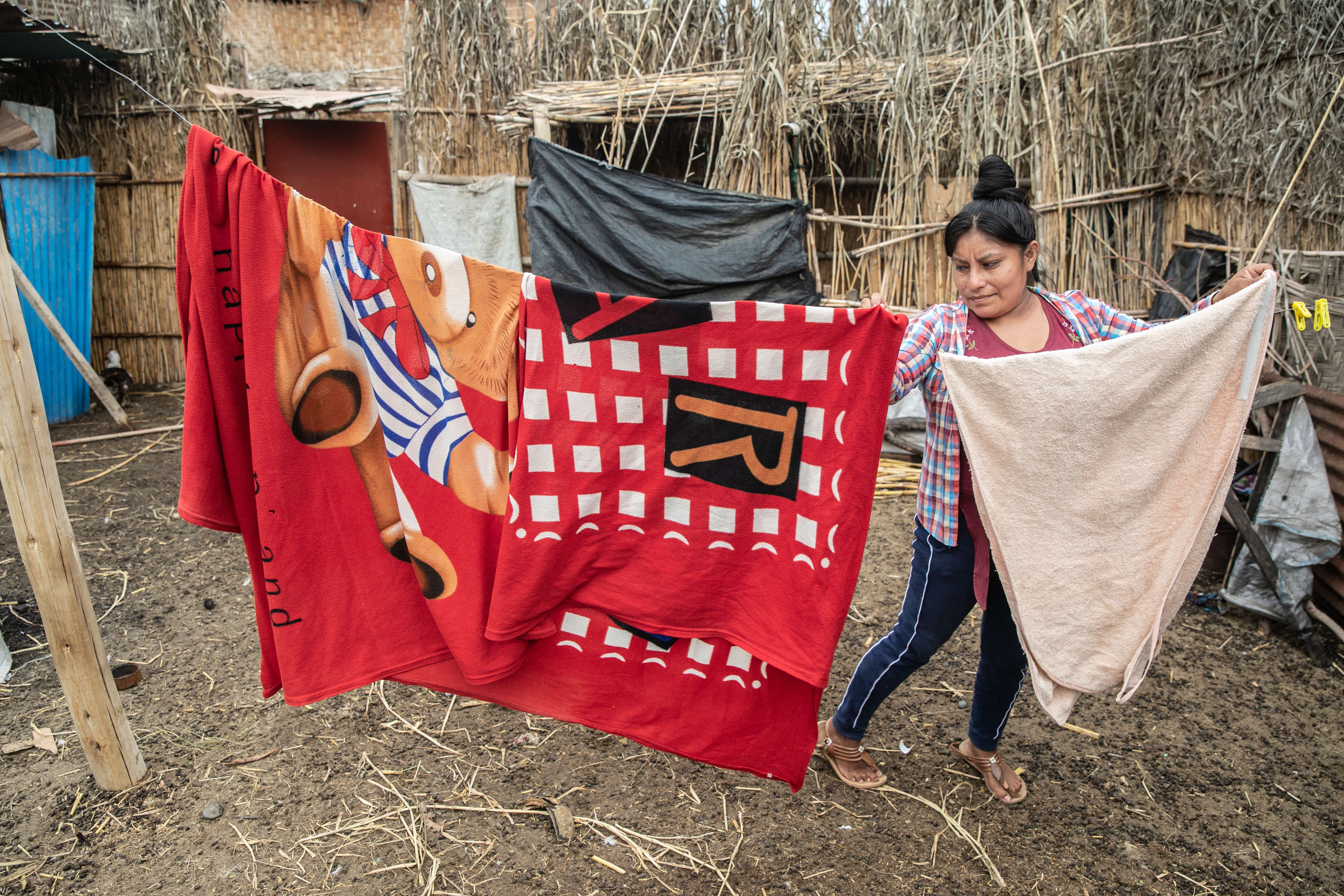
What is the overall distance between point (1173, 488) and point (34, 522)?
9.77 ft

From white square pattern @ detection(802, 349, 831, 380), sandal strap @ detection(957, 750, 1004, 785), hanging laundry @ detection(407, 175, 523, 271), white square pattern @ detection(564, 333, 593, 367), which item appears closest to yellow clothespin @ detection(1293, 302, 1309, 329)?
white square pattern @ detection(802, 349, 831, 380)

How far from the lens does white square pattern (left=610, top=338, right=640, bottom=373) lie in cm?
171

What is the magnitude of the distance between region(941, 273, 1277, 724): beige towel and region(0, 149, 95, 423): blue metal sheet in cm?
736

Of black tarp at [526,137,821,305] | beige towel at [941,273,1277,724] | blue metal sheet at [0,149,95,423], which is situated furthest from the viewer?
blue metal sheet at [0,149,95,423]

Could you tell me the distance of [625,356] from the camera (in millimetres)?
1720

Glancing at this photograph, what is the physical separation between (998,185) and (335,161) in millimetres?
7524

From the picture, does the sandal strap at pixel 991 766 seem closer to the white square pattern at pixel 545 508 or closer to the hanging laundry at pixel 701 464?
the hanging laundry at pixel 701 464

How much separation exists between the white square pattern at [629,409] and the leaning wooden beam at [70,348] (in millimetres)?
5637

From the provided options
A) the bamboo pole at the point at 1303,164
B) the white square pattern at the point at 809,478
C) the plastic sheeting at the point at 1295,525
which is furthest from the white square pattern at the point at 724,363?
the plastic sheeting at the point at 1295,525

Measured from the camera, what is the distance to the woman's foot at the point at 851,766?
2434 mm

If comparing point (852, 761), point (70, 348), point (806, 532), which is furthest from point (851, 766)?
point (70, 348)

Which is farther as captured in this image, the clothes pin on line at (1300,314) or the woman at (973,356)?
the clothes pin on line at (1300,314)

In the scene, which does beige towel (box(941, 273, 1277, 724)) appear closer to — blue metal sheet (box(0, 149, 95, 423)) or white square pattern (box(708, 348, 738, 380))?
white square pattern (box(708, 348, 738, 380))

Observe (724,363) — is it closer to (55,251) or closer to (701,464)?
(701,464)
